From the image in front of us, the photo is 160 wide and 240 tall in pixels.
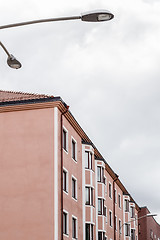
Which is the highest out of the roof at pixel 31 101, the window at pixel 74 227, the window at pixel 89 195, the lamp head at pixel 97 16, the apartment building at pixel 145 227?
the roof at pixel 31 101

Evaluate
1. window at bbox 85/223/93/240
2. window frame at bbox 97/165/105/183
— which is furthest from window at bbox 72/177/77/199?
window frame at bbox 97/165/105/183

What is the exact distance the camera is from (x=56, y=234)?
29016mm

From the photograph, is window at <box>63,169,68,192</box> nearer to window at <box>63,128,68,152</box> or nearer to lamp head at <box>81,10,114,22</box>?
window at <box>63,128,68,152</box>

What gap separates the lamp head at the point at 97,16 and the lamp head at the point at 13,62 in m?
2.82

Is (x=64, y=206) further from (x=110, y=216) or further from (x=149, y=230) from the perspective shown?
(x=149, y=230)

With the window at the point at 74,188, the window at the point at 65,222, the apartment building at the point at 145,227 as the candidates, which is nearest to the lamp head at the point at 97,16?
the window at the point at 65,222

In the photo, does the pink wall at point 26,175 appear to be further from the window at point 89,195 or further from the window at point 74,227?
the window at point 89,195

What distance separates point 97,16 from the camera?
1092 centimetres

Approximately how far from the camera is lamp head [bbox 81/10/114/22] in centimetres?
1077

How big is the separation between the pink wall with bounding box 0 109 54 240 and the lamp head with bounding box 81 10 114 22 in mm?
19661

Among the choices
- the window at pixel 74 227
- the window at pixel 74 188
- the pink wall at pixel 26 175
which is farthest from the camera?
the window at pixel 74 188

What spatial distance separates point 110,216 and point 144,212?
29857mm

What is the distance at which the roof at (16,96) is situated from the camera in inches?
1276

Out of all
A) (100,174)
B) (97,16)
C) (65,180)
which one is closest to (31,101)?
(65,180)
